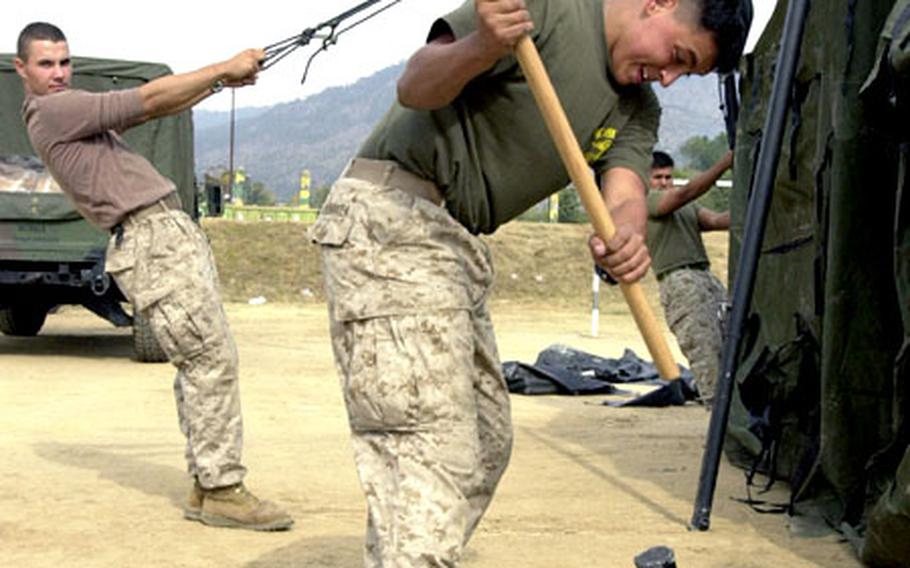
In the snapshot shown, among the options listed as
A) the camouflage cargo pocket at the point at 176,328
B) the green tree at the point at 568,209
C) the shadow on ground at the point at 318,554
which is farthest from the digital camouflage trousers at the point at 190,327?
the green tree at the point at 568,209

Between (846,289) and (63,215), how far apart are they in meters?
9.05

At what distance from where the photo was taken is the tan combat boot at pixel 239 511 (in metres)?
5.98

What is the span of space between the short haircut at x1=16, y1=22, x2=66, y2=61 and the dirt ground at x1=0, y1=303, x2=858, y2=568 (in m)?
1.76

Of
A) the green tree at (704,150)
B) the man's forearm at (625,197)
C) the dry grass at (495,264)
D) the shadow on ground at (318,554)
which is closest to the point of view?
the man's forearm at (625,197)

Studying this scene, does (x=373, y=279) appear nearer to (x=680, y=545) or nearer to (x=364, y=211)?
(x=364, y=211)

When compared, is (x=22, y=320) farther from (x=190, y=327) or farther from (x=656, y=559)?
(x=656, y=559)

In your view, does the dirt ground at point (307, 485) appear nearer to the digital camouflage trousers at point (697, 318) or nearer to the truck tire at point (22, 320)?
the digital camouflage trousers at point (697, 318)

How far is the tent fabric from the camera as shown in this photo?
5.03 metres

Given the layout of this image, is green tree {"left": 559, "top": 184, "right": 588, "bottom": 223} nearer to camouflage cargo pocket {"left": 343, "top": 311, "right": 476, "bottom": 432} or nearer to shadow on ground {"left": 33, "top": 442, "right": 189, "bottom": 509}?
shadow on ground {"left": 33, "top": 442, "right": 189, "bottom": 509}

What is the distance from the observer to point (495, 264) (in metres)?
23.5

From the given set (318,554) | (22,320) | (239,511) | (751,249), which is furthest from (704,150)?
(318,554)

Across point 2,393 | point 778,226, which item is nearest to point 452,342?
point 778,226

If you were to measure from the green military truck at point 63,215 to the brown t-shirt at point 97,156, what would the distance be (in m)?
6.66

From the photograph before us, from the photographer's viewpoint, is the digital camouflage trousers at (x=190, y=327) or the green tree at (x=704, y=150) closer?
the digital camouflage trousers at (x=190, y=327)
